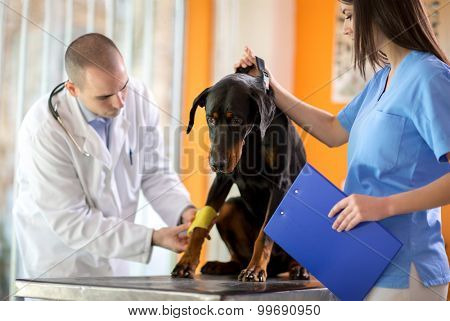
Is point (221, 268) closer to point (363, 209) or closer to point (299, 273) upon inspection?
point (299, 273)

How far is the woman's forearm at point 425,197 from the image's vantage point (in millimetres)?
976

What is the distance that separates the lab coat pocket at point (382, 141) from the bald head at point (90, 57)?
103 centimetres

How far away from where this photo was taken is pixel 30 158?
1.91m

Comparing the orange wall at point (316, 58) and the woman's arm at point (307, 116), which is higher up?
the orange wall at point (316, 58)

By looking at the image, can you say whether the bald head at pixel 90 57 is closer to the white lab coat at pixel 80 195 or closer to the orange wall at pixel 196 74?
the white lab coat at pixel 80 195

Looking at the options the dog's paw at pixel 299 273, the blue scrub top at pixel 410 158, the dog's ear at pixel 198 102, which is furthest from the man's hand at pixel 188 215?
the blue scrub top at pixel 410 158

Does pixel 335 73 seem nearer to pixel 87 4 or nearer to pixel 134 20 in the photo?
pixel 134 20

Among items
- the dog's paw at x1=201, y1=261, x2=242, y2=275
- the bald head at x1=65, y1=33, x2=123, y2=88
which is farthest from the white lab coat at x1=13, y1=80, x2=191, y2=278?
the dog's paw at x1=201, y1=261, x2=242, y2=275

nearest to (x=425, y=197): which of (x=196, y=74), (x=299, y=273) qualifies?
(x=299, y=273)

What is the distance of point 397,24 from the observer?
1.08 meters

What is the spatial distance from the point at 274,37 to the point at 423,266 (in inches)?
95.2

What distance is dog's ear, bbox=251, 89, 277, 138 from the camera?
4.06 ft
